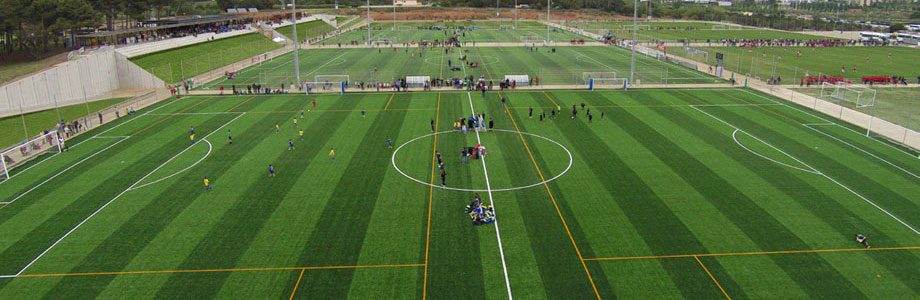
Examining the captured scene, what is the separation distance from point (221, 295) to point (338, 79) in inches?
2163

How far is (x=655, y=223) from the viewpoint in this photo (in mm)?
26250

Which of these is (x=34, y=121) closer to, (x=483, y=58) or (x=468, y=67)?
(x=468, y=67)

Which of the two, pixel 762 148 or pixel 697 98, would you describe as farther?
pixel 697 98

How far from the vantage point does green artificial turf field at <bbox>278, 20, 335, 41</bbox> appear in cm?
13562

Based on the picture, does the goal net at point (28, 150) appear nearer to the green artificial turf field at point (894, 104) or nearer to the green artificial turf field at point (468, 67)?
the green artificial turf field at point (468, 67)

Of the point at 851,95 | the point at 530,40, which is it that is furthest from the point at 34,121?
the point at 530,40

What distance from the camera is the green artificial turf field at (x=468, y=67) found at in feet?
241

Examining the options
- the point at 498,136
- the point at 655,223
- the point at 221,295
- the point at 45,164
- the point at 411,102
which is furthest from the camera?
the point at 411,102

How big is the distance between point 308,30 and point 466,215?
435ft

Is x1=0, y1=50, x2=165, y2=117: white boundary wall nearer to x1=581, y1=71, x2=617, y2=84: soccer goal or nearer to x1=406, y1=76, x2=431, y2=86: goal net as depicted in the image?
x1=406, y1=76, x2=431, y2=86: goal net

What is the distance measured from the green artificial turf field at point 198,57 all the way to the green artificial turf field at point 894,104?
272ft

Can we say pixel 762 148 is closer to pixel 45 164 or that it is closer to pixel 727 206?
pixel 727 206

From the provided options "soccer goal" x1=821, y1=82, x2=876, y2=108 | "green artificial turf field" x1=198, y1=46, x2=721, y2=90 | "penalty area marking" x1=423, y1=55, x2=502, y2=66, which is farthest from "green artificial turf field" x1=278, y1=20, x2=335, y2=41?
"soccer goal" x1=821, y1=82, x2=876, y2=108

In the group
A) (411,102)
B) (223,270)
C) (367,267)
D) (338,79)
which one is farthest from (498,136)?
(338,79)
